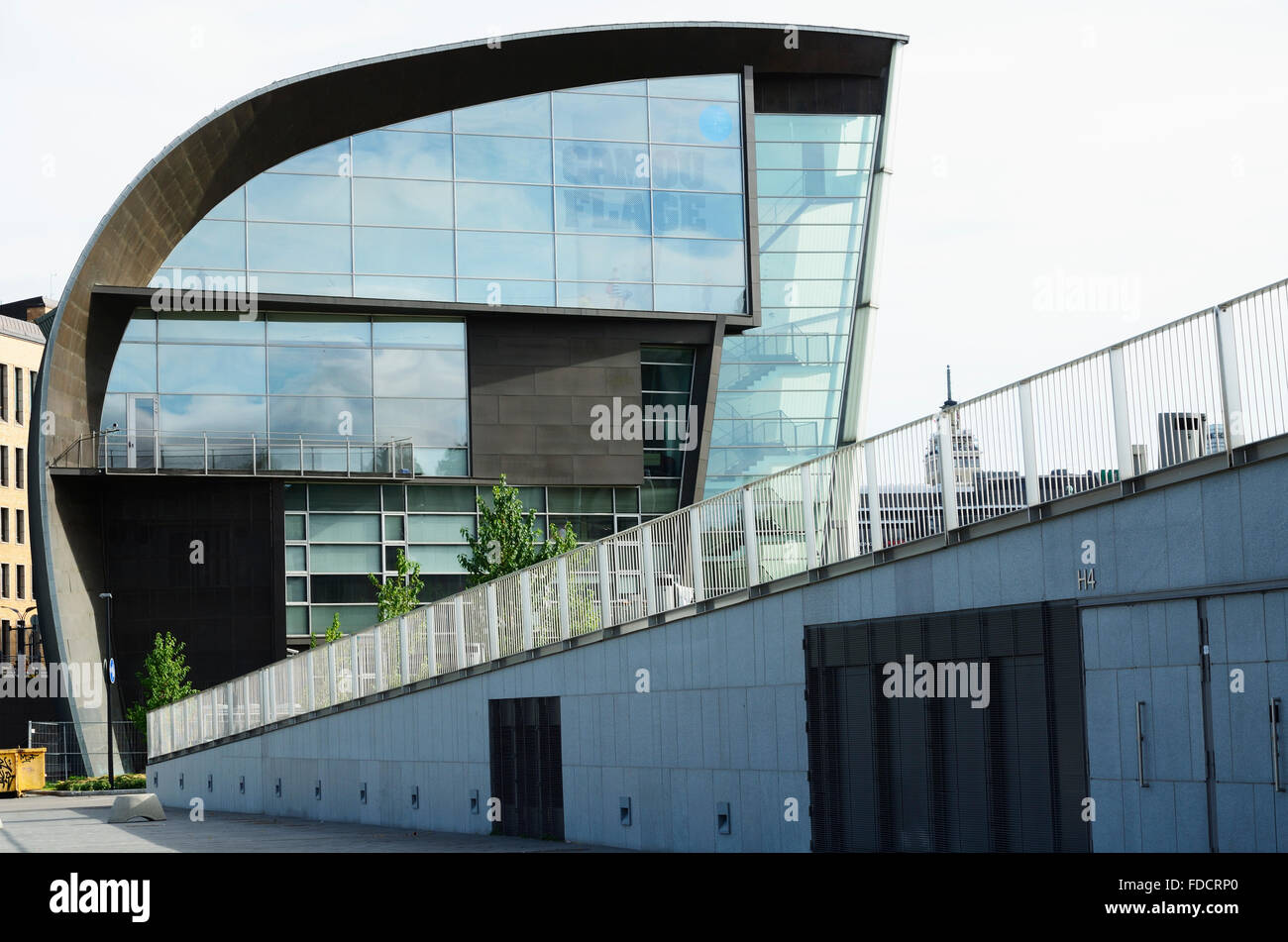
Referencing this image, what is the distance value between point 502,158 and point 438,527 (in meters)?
10.9

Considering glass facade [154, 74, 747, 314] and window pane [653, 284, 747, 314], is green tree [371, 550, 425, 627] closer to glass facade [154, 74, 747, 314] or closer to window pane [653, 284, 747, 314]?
glass facade [154, 74, 747, 314]

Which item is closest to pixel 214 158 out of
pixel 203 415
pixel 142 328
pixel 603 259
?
pixel 142 328

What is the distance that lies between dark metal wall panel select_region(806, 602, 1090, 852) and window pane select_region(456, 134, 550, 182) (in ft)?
99.5

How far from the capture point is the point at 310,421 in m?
43.6

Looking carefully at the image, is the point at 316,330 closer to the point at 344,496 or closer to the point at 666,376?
the point at 344,496

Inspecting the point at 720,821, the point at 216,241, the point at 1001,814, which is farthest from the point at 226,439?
the point at 1001,814

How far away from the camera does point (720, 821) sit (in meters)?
18.0

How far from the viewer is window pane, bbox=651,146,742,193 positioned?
149 feet

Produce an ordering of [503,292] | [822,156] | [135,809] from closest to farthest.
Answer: [135,809] → [503,292] → [822,156]

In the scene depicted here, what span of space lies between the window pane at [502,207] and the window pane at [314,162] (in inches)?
142

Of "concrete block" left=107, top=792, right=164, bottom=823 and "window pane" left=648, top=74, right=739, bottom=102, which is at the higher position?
"window pane" left=648, top=74, right=739, bottom=102

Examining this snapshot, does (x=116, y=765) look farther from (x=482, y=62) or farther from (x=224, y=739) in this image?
(x=482, y=62)

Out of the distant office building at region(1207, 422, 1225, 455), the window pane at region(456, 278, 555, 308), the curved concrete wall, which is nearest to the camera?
the distant office building at region(1207, 422, 1225, 455)

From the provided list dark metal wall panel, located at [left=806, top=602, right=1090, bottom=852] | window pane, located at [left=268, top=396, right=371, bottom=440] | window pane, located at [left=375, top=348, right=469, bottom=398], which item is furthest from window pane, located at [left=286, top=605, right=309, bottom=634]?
dark metal wall panel, located at [left=806, top=602, right=1090, bottom=852]
